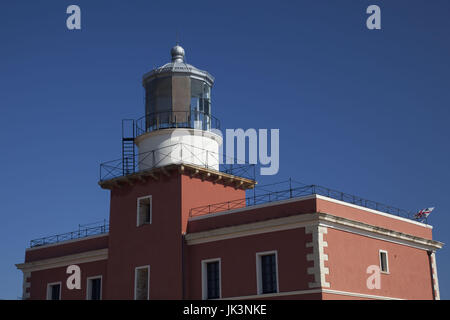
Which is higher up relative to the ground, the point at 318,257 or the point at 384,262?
the point at 384,262

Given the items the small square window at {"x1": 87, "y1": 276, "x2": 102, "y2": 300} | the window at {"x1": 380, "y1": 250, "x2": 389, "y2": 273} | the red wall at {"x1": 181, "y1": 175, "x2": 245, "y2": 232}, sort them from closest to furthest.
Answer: the window at {"x1": 380, "y1": 250, "x2": 389, "y2": 273}
the red wall at {"x1": 181, "y1": 175, "x2": 245, "y2": 232}
the small square window at {"x1": 87, "y1": 276, "x2": 102, "y2": 300}

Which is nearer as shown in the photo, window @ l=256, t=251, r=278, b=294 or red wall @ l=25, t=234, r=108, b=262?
window @ l=256, t=251, r=278, b=294

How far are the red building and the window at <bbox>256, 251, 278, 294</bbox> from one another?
0.04m

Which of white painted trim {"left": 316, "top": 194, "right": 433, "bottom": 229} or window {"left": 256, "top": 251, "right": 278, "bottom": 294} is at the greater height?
white painted trim {"left": 316, "top": 194, "right": 433, "bottom": 229}

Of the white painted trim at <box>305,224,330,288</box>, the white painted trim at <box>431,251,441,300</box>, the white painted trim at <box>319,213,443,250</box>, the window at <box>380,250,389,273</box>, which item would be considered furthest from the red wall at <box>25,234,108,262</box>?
the white painted trim at <box>431,251,441,300</box>

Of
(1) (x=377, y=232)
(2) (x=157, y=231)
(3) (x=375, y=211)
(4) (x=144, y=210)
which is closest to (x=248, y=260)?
(2) (x=157, y=231)

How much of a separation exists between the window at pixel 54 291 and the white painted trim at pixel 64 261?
860 millimetres

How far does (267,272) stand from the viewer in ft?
84.4

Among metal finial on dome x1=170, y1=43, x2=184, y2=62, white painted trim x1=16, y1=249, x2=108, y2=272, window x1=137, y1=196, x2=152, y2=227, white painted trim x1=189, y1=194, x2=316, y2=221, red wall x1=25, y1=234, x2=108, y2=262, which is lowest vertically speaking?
white painted trim x1=16, y1=249, x2=108, y2=272

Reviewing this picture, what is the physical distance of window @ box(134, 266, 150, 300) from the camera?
29062 millimetres

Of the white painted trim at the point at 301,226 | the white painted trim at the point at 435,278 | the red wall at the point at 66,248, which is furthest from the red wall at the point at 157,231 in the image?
the white painted trim at the point at 435,278

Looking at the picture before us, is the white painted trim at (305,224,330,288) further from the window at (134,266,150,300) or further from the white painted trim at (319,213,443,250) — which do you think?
the window at (134,266,150,300)

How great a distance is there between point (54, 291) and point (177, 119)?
10386 millimetres

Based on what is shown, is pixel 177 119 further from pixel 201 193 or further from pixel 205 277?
pixel 205 277
